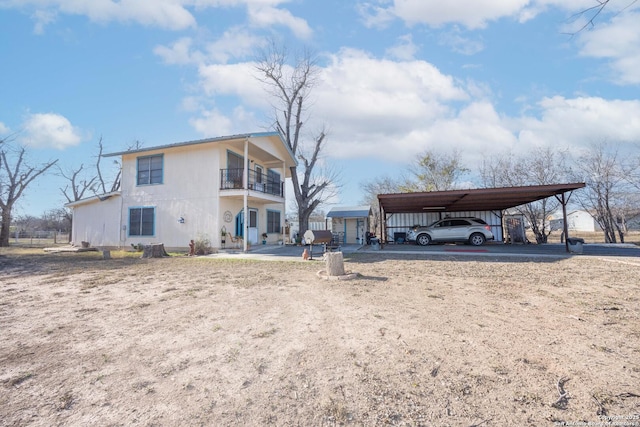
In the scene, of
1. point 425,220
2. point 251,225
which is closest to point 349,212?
point 425,220

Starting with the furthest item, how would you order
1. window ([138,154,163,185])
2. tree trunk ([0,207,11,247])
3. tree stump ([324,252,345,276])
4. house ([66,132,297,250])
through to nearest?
tree trunk ([0,207,11,247]) < window ([138,154,163,185]) < house ([66,132,297,250]) < tree stump ([324,252,345,276])

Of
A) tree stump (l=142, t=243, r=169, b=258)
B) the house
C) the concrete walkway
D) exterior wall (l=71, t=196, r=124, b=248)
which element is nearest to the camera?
the concrete walkway

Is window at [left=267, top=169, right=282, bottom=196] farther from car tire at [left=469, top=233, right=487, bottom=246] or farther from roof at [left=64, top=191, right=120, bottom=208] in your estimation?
car tire at [left=469, top=233, right=487, bottom=246]

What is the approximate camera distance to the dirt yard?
2.25 m

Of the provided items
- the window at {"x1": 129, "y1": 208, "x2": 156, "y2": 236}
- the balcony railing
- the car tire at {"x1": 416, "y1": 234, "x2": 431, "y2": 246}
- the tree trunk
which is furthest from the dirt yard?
the tree trunk

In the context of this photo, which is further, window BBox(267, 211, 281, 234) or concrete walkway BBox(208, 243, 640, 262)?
window BBox(267, 211, 281, 234)

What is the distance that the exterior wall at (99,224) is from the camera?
17141mm

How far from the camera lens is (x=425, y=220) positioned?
70.0 ft

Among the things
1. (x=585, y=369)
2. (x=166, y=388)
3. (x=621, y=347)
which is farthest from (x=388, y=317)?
(x=166, y=388)

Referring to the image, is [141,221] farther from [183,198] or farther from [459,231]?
[459,231]

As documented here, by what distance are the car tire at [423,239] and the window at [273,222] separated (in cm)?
901

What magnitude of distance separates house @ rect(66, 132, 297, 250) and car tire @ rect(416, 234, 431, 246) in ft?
29.1

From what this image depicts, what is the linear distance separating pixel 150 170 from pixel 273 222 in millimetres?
7666

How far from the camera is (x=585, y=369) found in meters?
2.78
